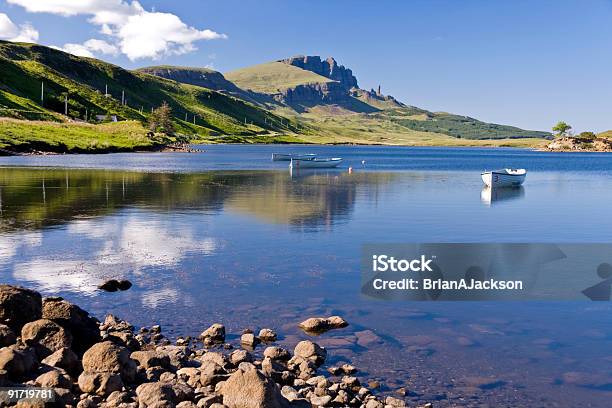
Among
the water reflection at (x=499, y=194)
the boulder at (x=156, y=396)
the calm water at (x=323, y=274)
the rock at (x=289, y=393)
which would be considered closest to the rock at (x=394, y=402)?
the calm water at (x=323, y=274)

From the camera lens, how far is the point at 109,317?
19.7 m

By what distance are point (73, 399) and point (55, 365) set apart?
2026 millimetres

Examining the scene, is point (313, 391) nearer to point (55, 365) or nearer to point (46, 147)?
point (55, 365)

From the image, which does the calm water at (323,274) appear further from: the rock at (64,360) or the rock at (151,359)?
the rock at (64,360)

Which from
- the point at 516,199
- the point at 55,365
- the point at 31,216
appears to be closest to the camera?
the point at 55,365

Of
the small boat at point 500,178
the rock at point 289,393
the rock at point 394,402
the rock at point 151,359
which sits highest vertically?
the small boat at point 500,178

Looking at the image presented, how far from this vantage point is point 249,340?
18297mm

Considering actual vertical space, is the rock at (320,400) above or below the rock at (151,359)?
below

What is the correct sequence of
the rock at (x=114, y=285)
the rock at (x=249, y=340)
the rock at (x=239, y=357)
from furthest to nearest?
1. the rock at (x=114, y=285)
2. the rock at (x=249, y=340)
3. the rock at (x=239, y=357)

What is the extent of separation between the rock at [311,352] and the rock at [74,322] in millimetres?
5817

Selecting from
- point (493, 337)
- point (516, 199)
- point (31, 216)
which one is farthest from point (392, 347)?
point (516, 199)

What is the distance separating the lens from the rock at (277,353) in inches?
664

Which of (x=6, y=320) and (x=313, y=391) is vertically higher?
(x=6, y=320)
